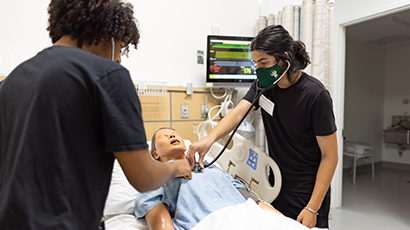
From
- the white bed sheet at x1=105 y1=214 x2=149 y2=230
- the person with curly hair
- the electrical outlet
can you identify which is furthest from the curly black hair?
the electrical outlet

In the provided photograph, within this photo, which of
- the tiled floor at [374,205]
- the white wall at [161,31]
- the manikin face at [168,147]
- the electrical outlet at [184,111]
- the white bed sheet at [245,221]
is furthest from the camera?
the tiled floor at [374,205]

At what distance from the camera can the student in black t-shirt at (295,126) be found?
117 cm

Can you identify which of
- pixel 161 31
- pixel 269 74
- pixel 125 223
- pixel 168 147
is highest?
pixel 161 31

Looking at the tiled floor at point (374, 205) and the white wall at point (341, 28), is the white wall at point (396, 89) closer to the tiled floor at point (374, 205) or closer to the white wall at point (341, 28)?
the tiled floor at point (374, 205)

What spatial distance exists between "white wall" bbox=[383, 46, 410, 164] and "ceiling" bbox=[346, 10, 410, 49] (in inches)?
9.4

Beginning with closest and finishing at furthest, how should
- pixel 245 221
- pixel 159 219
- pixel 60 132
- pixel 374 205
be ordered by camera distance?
1. pixel 60 132
2. pixel 245 221
3. pixel 159 219
4. pixel 374 205

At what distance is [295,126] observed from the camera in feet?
4.20

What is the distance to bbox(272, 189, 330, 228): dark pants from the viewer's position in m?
1.27

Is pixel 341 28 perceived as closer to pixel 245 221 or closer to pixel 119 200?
pixel 245 221

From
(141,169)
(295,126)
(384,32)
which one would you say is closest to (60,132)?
(141,169)

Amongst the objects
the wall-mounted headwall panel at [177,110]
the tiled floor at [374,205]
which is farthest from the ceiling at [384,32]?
the wall-mounted headwall panel at [177,110]

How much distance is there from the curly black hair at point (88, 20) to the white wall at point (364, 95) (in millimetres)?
5226

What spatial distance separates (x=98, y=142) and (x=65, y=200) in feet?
0.48

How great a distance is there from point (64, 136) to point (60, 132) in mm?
13
